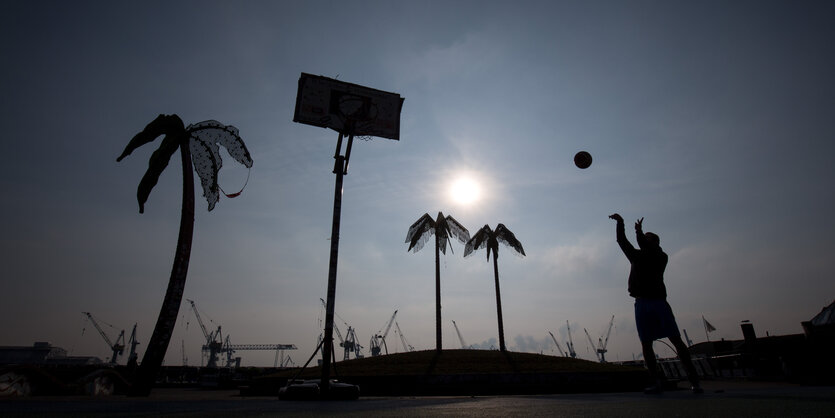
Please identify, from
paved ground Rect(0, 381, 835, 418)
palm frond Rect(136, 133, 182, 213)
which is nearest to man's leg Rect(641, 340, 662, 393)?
paved ground Rect(0, 381, 835, 418)

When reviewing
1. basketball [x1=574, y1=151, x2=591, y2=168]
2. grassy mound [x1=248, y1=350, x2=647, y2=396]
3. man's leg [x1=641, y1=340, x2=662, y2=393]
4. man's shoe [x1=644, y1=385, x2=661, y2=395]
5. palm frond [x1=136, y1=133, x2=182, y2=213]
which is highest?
palm frond [x1=136, y1=133, x2=182, y2=213]

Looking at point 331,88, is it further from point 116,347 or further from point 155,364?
point 116,347

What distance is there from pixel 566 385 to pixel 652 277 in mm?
16578

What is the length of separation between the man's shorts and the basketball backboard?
14.1 metres

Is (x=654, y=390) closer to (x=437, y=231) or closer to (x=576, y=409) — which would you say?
(x=576, y=409)

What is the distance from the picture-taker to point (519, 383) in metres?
21.3

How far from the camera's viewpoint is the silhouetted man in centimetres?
727

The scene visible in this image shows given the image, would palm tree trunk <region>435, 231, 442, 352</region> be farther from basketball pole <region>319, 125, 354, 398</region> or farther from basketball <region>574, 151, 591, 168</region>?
basketball <region>574, 151, 591, 168</region>

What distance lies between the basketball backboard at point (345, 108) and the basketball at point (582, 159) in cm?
1028

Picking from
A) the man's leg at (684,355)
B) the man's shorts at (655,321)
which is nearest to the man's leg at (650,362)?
the man's shorts at (655,321)

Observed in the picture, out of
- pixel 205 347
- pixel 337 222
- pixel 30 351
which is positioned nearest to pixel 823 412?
pixel 337 222

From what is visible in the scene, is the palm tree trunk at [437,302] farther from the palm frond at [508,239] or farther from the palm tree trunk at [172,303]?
the palm tree trunk at [172,303]

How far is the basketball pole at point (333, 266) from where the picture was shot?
46.3 feet

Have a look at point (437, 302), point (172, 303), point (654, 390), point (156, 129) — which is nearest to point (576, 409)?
point (654, 390)
